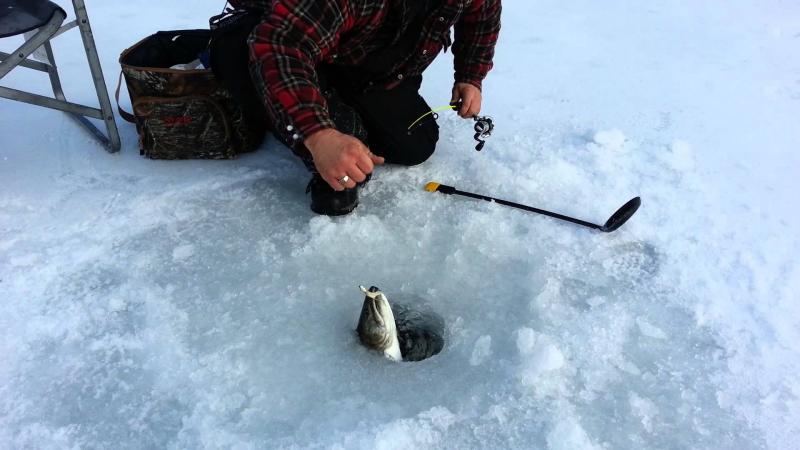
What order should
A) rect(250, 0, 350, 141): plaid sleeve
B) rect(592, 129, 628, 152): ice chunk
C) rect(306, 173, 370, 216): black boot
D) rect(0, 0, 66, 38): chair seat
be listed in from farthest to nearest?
rect(592, 129, 628, 152): ice chunk < rect(306, 173, 370, 216): black boot < rect(0, 0, 66, 38): chair seat < rect(250, 0, 350, 141): plaid sleeve

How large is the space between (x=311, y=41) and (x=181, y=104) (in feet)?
2.80

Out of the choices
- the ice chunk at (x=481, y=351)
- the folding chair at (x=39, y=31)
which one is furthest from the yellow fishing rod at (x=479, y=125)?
the folding chair at (x=39, y=31)

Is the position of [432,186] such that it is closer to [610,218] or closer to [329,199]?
[329,199]

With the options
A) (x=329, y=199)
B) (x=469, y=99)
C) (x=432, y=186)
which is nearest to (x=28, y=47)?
(x=329, y=199)

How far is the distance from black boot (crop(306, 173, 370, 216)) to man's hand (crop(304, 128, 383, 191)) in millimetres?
432

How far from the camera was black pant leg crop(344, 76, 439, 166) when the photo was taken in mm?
2232

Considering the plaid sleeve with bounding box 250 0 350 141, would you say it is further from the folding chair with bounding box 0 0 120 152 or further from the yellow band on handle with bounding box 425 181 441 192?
the folding chair with bounding box 0 0 120 152

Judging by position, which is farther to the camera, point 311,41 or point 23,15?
point 23,15

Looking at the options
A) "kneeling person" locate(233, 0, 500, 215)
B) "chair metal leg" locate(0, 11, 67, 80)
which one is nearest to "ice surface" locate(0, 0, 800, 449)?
"kneeling person" locate(233, 0, 500, 215)

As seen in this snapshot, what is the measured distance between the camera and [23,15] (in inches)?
80.5

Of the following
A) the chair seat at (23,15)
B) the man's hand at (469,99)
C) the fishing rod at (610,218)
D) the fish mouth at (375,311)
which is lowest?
the fishing rod at (610,218)

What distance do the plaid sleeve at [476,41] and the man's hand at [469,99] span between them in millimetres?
47

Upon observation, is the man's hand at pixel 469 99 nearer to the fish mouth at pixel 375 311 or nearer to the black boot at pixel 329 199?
the black boot at pixel 329 199

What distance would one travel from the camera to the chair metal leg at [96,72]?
2080 mm
